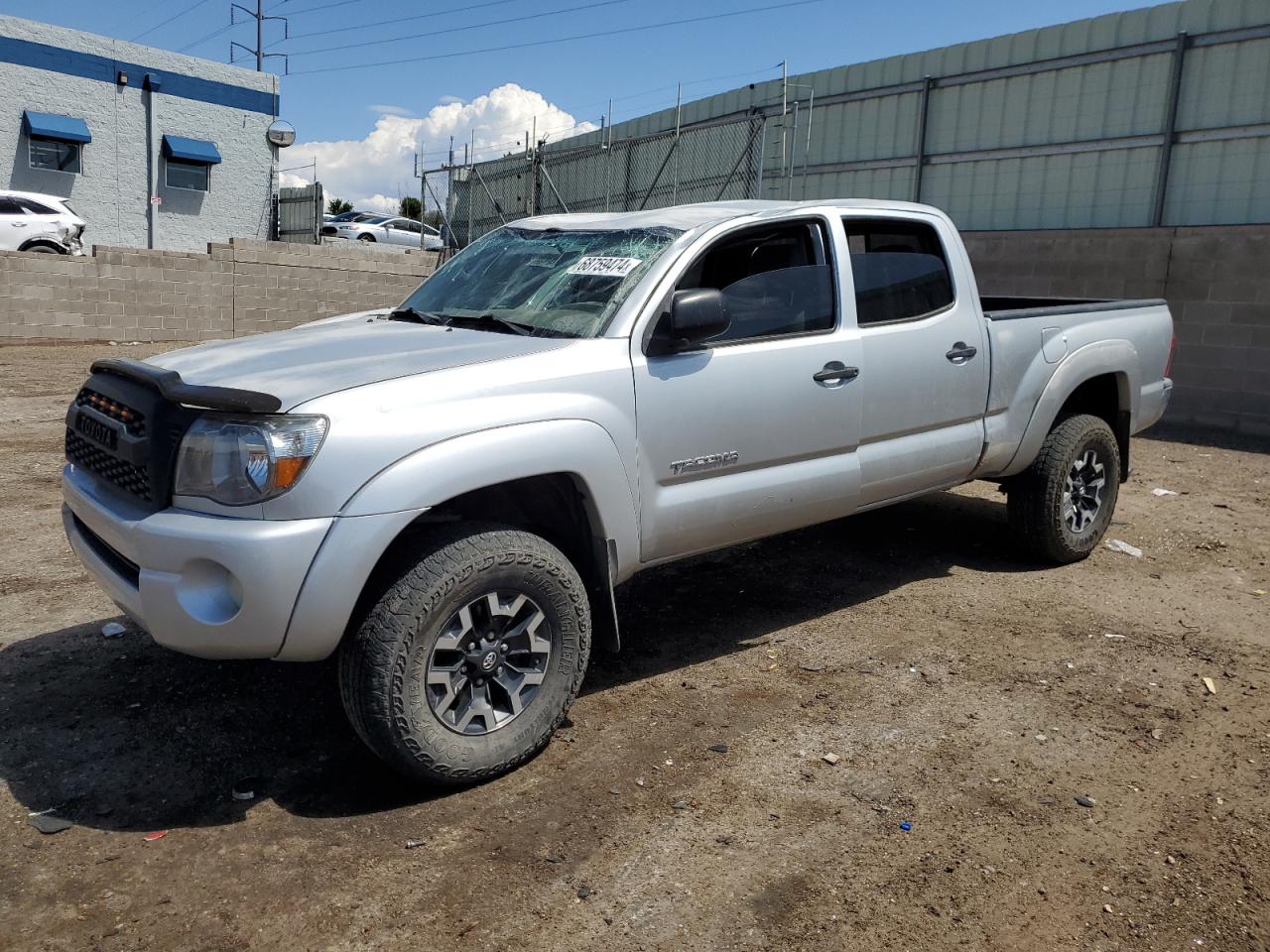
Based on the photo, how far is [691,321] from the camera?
363 cm

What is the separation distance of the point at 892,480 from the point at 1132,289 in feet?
26.8

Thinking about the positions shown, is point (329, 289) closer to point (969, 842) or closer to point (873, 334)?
point (873, 334)

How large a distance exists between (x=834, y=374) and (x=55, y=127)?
88.7 feet

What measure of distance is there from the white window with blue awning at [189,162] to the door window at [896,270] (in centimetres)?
2733

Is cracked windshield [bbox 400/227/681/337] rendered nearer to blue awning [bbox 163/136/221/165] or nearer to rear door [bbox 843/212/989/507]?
rear door [bbox 843/212/989/507]

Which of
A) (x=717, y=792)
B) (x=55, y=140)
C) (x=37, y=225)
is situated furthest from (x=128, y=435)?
(x=55, y=140)

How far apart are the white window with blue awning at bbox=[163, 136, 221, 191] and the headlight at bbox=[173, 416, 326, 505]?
92.4 ft

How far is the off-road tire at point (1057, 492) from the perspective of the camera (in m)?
5.50

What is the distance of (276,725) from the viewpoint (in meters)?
3.70

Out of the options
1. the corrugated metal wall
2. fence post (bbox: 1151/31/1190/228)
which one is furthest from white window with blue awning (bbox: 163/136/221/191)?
fence post (bbox: 1151/31/1190/228)

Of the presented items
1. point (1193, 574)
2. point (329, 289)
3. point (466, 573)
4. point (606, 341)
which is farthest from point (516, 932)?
point (329, 289)

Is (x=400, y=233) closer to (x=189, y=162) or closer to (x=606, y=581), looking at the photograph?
(x=189, y=162)

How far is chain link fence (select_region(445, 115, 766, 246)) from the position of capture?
48.2ft

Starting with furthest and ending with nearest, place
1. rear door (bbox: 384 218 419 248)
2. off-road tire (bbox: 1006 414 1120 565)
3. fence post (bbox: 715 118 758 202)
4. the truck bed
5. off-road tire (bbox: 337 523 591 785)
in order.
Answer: rear door (bbox: 384 218 419 248)
fence post (bbox: 715 118 758 202)
off-road tire (bbox: 1006 414 1120 565)
the truck bed
off-road tire (bbox: 337 523 591 785)
